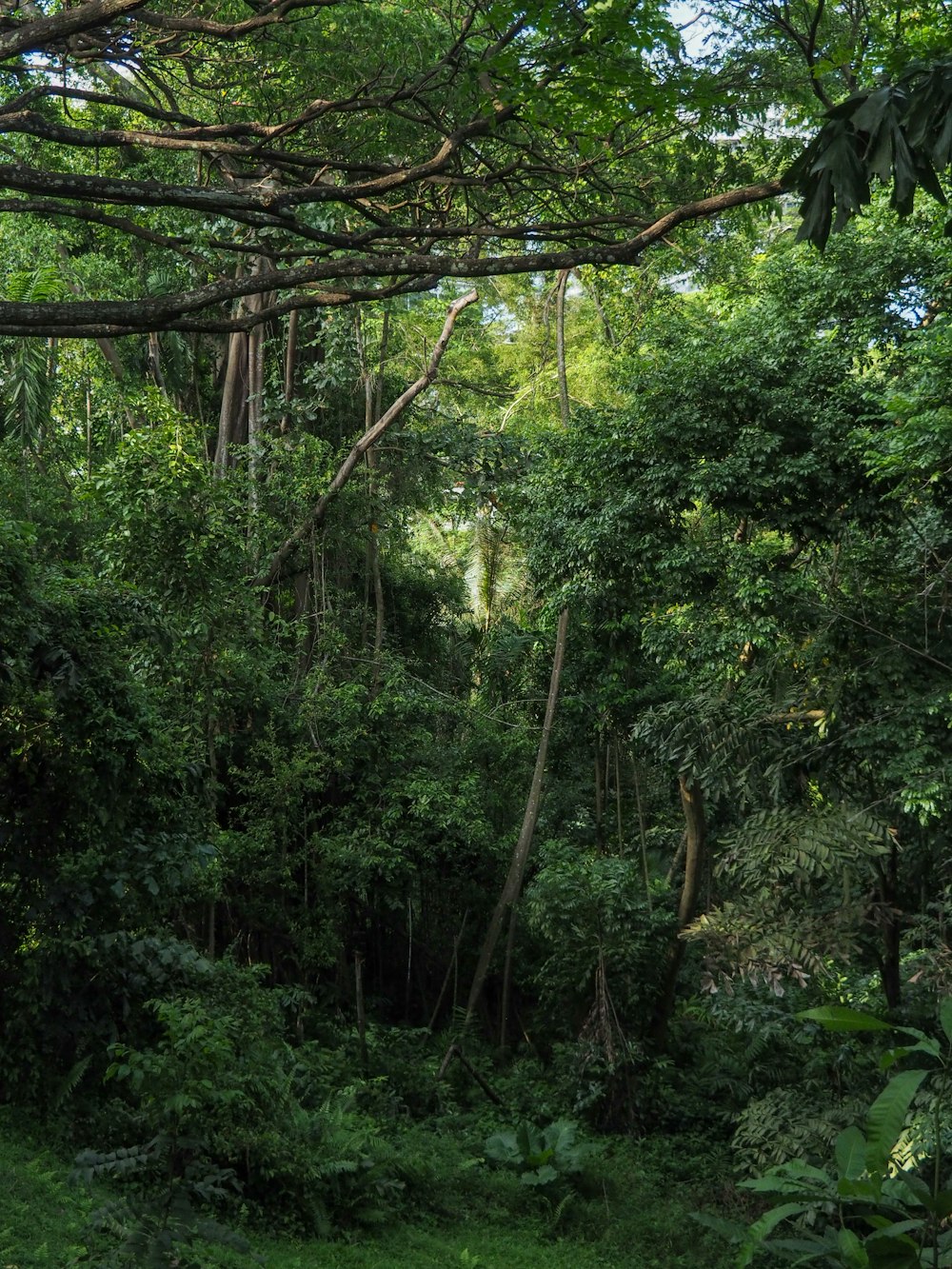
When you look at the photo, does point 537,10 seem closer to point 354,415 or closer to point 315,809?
point 315,809

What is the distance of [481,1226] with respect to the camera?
727 cm

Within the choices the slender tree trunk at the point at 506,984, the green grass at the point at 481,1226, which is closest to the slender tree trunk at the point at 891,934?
the green grass at the point at 481,1226

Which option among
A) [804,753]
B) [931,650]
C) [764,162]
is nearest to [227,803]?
[804,753]

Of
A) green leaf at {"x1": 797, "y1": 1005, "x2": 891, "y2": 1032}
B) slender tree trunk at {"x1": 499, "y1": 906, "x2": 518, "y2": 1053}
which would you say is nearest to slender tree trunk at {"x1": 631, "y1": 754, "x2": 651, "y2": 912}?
slender tree trunk at {"x1": 499, "y1": 906, "x2": 518, "y2": 1053}

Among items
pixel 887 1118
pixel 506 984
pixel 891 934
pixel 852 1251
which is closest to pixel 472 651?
pixel 506 984

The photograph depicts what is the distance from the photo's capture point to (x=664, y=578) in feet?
27.7

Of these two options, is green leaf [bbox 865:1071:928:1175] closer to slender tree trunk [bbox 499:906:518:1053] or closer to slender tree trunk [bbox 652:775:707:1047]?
slender tree trunk [bbox 652:775:707:1047]

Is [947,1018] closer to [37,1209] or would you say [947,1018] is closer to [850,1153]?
[850,1153]

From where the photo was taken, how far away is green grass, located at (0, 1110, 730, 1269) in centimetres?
441

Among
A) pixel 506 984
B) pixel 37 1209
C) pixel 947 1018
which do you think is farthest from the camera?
pixel 506 984

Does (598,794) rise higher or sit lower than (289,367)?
lower

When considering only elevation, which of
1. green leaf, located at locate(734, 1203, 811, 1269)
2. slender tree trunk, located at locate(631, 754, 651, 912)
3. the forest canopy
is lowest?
green leaf, located at locate(734, 1203, 811, 1269)

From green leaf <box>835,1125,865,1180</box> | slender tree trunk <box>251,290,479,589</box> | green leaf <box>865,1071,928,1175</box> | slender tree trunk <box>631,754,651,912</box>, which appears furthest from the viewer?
slender tree trunk <box>631,754,651,912</box>

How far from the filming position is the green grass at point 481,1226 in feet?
14.5
